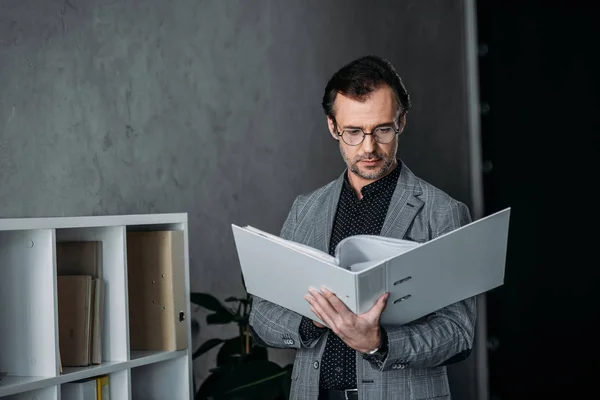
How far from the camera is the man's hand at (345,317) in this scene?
1907mm

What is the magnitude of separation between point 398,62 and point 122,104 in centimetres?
182

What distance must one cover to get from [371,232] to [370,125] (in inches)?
11.4

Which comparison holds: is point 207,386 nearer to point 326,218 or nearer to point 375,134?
point 326,218

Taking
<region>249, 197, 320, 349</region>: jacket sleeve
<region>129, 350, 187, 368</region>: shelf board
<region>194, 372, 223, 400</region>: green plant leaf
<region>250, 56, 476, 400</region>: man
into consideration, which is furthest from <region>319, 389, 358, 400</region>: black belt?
<region>194, 372, 223, 400</region>: green plant leaf

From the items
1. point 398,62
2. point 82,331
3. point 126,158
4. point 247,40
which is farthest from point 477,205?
point 82,331

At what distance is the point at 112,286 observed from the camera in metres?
2.34

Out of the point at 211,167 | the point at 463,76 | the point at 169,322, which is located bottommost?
the point at 169,322

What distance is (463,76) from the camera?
4.28 metres

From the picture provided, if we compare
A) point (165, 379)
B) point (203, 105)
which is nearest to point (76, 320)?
point (165, 379)

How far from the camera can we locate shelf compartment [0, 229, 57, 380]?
2.09 meters

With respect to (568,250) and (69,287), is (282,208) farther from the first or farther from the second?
(69,287)

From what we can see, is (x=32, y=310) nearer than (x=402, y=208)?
Yes

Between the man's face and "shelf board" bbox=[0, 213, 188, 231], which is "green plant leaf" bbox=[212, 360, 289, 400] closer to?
"shelf board" bbox=[0, 213, 188, 231]

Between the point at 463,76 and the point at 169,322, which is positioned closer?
the point at 169,322
